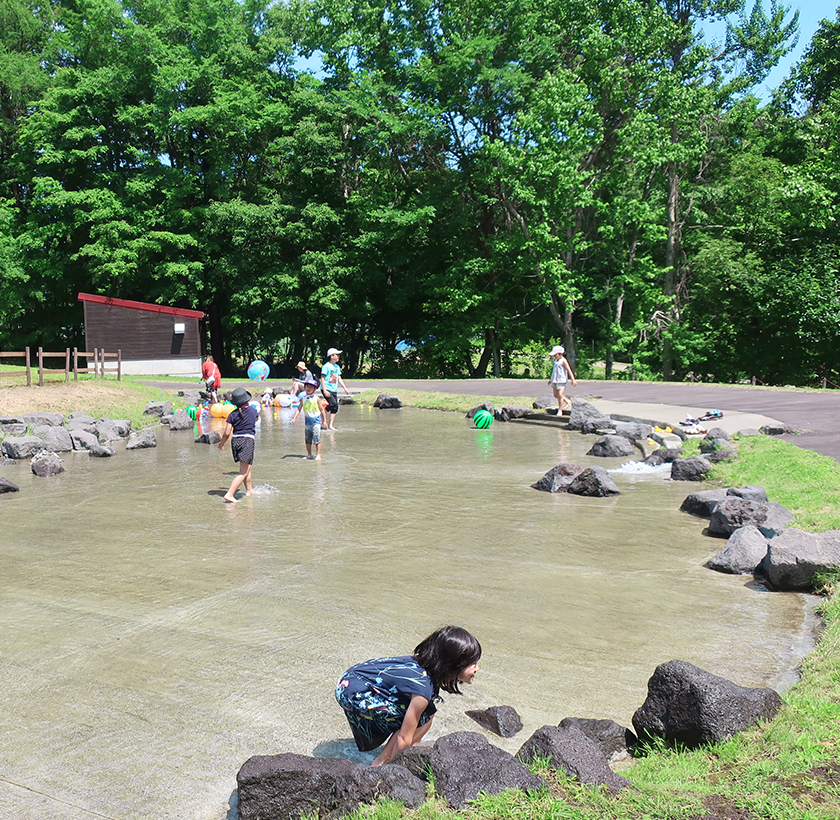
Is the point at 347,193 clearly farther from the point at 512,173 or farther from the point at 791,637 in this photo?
the point at 791,637

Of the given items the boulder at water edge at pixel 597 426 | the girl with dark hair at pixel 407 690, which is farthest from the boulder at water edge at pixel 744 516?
the boulder at water edge at pixel 597 426

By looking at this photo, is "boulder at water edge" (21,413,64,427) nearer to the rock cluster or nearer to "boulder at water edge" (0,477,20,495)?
"boulder at water edge" (0,477,20,495)

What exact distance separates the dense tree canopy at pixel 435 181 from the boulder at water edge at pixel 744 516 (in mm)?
27006

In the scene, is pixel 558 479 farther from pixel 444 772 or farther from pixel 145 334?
pixel 145 334

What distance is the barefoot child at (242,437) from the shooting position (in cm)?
1088

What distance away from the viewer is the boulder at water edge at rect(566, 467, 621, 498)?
36.4ft

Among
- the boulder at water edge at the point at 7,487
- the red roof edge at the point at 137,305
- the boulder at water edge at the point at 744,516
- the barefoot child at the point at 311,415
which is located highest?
the red roof edge at the point at 137,305

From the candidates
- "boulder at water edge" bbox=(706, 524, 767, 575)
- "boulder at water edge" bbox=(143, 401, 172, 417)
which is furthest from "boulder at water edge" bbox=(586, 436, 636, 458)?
"boulder at water edge" bbox=(143, 401, 172, 417)

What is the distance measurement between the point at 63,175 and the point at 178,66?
891 centimetres

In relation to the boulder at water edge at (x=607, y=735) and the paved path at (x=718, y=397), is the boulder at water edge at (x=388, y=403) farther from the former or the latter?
the boulder at water edge at (x=607, y=735)

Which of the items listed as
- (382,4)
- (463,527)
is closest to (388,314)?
(382,4)

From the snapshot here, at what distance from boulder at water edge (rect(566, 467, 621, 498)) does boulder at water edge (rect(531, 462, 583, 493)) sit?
0.16 metres

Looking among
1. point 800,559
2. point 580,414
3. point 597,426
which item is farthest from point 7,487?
point 580,414

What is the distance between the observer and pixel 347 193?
43.7 metres
